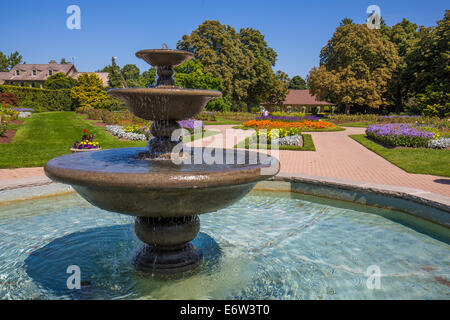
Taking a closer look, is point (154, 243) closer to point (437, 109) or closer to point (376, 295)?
point (376, 295)

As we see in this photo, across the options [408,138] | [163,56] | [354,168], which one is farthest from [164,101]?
[408,138]

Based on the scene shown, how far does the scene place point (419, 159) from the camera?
12031 mm

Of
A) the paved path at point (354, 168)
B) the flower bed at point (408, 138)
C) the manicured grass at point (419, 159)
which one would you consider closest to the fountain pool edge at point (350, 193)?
the paved path at point (354, 168)

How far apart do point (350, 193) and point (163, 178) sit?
4.55 meters

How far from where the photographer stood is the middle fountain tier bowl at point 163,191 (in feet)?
8.88

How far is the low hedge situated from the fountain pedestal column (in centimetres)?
4318

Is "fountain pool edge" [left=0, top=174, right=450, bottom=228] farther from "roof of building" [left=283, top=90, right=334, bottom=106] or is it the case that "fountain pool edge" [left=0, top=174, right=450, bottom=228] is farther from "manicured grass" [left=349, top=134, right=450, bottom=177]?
"roof of building" [left=283, top=90, right=334, bottom=106]

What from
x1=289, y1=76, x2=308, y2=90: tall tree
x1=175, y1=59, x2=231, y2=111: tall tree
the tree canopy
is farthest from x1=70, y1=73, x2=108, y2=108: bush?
x1=289, y1=76, x2=308, y2=90: tall tree

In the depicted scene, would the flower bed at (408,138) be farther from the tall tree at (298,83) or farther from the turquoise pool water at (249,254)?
the tall tree at (298,83)

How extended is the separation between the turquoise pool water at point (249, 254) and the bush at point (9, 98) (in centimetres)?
3530

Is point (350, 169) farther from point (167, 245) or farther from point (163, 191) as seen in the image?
point (163, 191)

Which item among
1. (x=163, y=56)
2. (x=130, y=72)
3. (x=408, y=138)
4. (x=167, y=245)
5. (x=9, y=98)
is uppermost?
(x=130, y=72)

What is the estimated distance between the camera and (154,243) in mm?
3572
